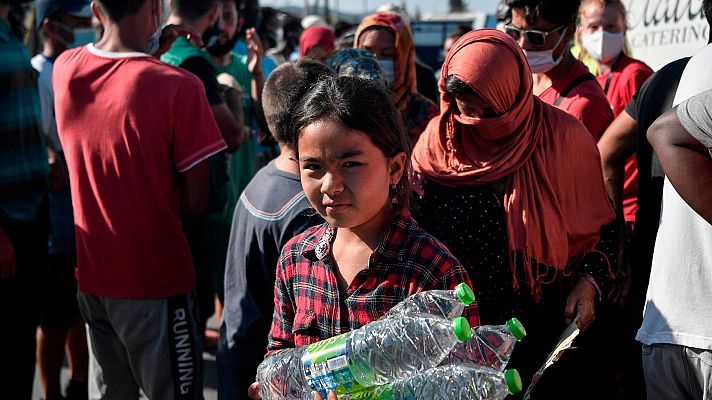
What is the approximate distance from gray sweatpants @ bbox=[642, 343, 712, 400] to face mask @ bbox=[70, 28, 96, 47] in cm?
375

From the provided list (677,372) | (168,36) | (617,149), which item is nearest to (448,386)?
(677,372)

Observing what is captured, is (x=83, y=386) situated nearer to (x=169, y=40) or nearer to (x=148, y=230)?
(x=148, y=230)

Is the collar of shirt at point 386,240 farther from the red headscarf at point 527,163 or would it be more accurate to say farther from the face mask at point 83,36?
the face mask at point 83,36

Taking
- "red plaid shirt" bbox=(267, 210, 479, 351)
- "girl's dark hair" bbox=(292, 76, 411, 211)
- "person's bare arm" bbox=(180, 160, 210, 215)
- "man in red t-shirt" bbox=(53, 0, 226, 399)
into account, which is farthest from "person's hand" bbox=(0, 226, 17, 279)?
"girl's dark hair" bbox=(292, 76, 411, 211)

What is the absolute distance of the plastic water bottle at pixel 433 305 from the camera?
5.98 ft

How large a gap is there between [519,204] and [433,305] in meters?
0.90

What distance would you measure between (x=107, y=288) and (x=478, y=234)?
5.00 ft

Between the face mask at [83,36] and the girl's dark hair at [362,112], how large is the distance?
3.09 m

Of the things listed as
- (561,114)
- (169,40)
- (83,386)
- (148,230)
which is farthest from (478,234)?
(83,386)

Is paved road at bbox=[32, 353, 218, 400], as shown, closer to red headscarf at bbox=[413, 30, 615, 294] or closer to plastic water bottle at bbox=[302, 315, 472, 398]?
red headscarf at bbox=[413, 30, 615, 294]

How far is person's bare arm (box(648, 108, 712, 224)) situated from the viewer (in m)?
2.09

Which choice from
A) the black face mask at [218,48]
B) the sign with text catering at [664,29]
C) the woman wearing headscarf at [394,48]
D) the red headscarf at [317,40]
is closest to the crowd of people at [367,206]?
the woman wearing headscarf at [394,48]

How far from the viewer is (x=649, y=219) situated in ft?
→ 8.98

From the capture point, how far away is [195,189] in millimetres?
3211
